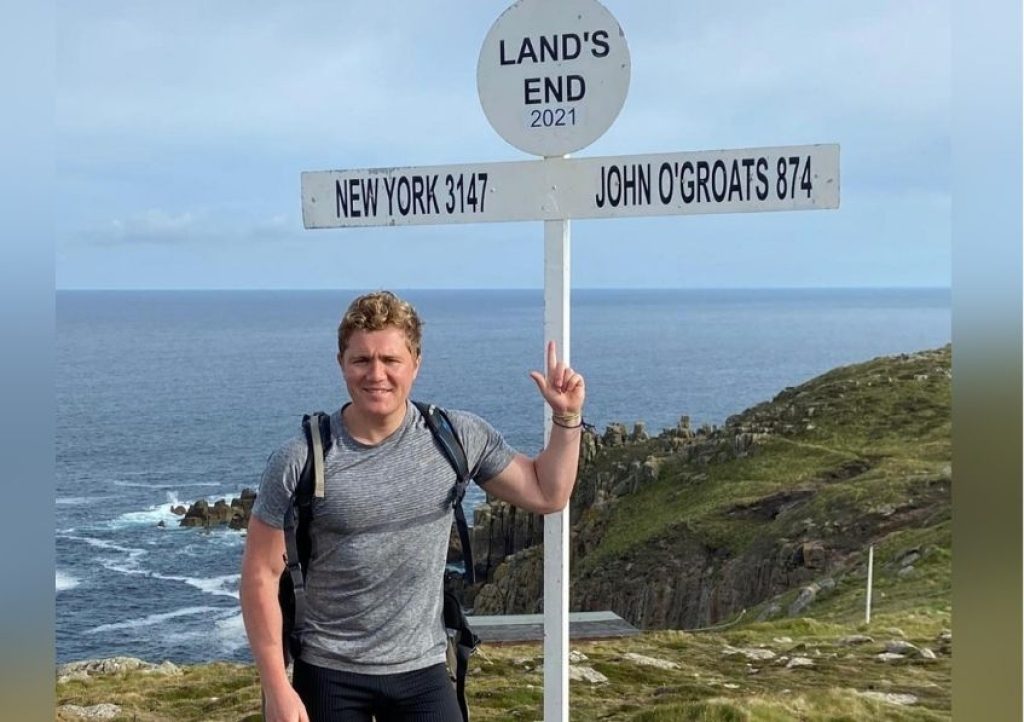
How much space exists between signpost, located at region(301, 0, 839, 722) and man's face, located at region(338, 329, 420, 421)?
1509 millimetres

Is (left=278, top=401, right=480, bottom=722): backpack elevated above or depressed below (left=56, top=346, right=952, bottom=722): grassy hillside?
above

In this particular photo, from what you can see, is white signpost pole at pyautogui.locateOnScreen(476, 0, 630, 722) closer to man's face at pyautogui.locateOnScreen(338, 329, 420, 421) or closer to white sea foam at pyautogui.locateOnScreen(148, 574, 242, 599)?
man's face at pyautogui.locateOnScreen(338, 329, 420, 421)

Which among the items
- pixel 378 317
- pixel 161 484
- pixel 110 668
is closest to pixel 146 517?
pixel 161 484

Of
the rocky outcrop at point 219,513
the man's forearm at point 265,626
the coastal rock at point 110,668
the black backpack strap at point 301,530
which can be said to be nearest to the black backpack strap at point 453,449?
the black backpack strap at point 301,530

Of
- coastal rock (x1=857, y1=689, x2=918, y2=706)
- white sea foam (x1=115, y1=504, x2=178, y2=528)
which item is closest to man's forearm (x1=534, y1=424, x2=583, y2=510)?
coastal rock (x1=857, y1=689, x2=918, y2=706)

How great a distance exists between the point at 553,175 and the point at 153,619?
2309 inches

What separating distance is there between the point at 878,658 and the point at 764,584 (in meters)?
24.4

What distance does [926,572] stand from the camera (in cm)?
2120

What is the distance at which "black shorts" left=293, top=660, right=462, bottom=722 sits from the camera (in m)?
3.74

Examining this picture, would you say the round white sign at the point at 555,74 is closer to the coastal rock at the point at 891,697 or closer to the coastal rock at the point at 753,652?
the coastal rock at the point at 891,697

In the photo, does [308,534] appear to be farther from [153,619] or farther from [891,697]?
[153,619]

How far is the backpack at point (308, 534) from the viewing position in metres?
3.64

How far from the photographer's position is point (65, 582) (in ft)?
215

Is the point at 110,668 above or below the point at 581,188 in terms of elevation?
below
